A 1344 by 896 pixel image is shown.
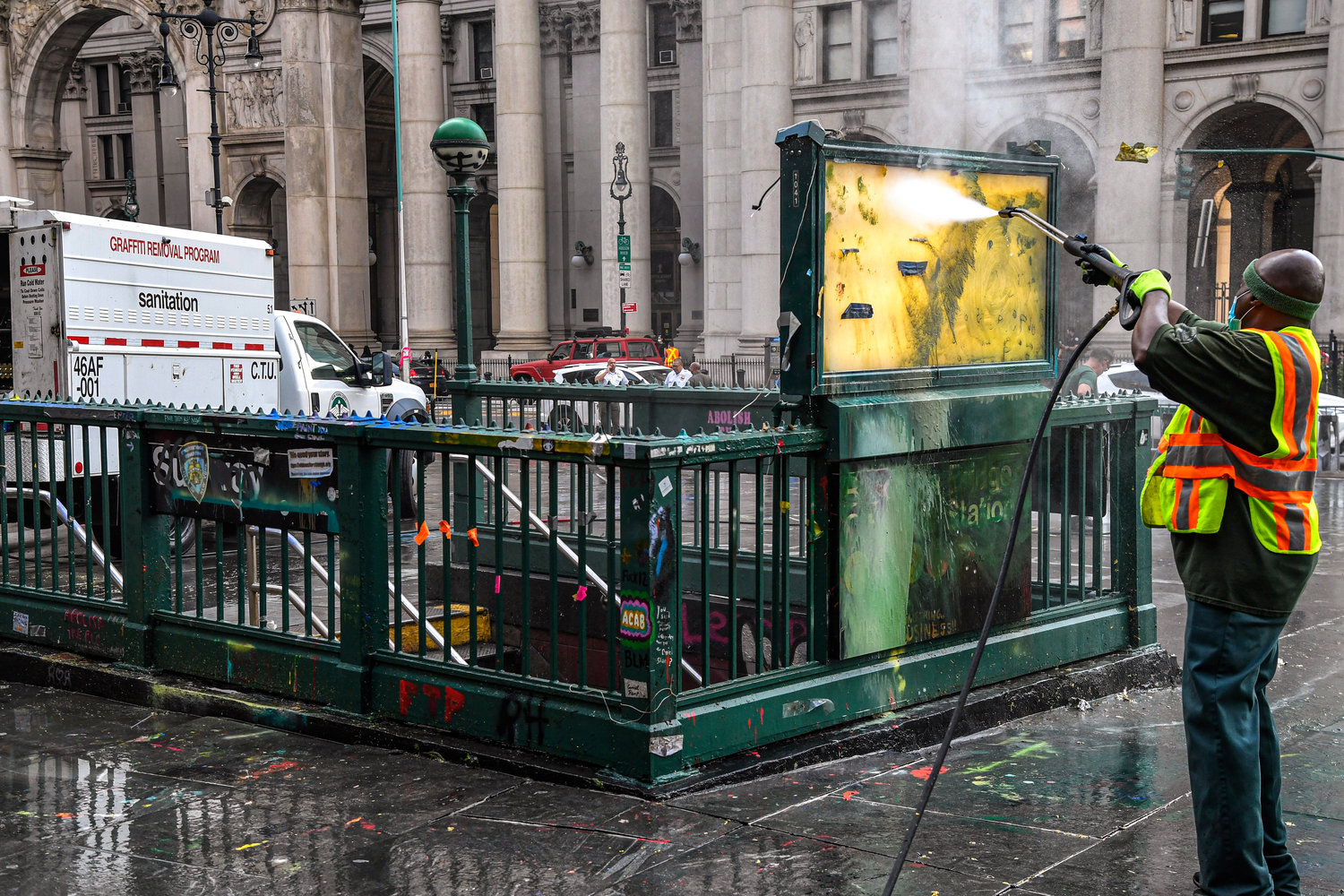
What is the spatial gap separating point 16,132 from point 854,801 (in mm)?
45604

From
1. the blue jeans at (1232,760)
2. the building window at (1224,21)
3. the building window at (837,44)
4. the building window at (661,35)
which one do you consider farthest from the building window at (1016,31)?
the blue jeans at (1232,760)

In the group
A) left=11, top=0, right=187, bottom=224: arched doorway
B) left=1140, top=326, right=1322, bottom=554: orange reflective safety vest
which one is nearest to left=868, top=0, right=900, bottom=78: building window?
left=11, top=0, right=187, bottom=224: arched doorway

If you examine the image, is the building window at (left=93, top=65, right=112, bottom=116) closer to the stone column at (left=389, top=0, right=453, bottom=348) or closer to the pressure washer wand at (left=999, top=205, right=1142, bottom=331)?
the stone column at (left=389, top=0, right=453, bottom=348)

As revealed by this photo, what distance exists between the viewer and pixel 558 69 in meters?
49.1

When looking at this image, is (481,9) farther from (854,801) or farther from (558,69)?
(854,801)

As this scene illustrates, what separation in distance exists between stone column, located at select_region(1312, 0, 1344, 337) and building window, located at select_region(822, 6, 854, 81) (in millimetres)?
10686

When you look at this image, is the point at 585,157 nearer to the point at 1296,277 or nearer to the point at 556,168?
the point at 556,168

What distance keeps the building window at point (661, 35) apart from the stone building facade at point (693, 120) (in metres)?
0.10

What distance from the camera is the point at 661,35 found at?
4841 cm

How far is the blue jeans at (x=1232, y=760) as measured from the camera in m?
4.04

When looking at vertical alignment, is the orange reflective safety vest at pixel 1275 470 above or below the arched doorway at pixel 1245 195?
below

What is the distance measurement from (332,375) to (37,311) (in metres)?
3.96

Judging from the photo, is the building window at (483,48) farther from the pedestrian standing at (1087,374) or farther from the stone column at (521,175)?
the pedestrian standing at (1087,374)

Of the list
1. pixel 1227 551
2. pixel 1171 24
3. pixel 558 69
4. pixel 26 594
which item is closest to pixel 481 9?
pixel 558 69
